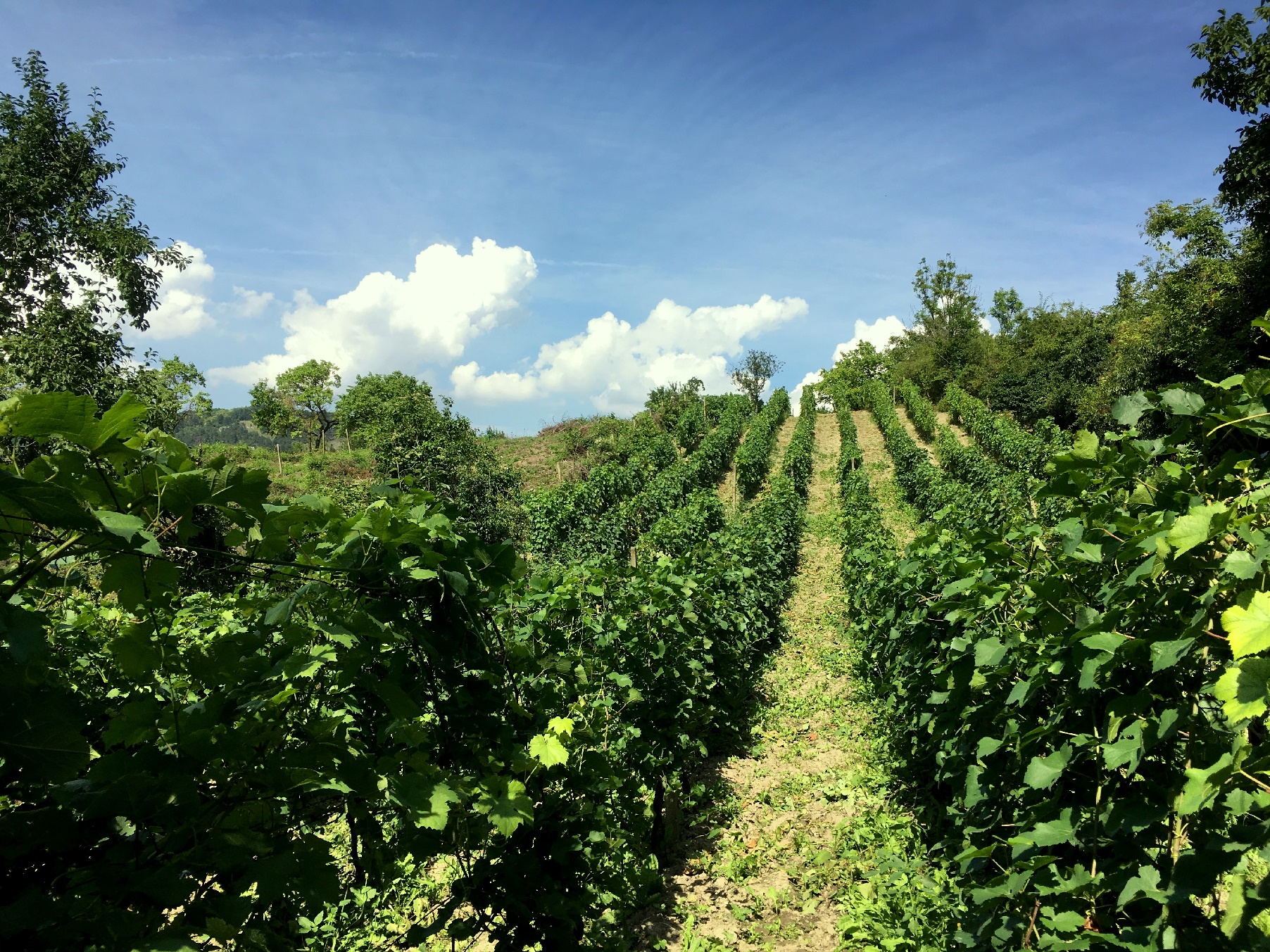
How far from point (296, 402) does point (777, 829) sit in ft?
152

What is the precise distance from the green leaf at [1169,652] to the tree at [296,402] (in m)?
48.7

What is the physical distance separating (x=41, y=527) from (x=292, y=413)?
48.9 m

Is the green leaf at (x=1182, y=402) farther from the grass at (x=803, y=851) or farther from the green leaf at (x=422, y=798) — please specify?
the grass at (x=803, y=851)

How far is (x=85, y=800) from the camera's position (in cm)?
108

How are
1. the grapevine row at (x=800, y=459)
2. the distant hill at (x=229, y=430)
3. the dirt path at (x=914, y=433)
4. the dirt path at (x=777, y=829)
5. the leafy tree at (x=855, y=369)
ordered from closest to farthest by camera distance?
1. the dirt path at (x=777, y=829)
2. the grapevine row at (x=800, y=459)
3. the dirt path at (x=914, y=433)
4. the leafy tree at (x=855, y=369)
5. the distant hill at (x=229, y=430)

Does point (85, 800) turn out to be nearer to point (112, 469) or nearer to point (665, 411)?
point (112, 469)

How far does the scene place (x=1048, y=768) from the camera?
5.86 feet

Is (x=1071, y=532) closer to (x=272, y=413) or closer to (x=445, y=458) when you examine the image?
(x=445, y=458)

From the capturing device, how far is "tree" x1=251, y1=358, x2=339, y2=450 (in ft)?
141

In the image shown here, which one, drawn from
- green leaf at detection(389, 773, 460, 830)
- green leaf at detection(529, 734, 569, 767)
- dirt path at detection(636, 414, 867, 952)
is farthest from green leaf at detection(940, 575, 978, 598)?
dirt path at detection(636, 414, 867, 952)

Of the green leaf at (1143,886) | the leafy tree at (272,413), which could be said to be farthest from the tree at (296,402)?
the green leaf at (1143,886)

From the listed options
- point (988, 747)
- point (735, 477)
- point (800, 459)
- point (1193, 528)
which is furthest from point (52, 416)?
point (800, 459)

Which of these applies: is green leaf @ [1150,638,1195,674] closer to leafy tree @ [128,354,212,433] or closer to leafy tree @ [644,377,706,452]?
leafy tree @ [128,354,212,433]

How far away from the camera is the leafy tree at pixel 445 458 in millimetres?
15789
